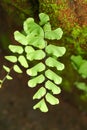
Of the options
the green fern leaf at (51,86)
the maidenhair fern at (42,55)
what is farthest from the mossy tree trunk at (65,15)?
the green fern leaf at (51,86)

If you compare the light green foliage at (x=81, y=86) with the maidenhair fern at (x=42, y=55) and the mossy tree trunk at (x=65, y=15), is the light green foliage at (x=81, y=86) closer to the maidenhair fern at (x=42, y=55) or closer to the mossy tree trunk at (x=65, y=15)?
the mossy tree trunk at (x=65, y=15)

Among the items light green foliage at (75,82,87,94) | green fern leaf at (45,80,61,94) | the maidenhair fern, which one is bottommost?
light green foliage at (75,82,87,94)

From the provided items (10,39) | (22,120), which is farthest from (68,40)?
(22,120)

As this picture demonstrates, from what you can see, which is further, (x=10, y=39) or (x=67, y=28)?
(x=10, y=39)

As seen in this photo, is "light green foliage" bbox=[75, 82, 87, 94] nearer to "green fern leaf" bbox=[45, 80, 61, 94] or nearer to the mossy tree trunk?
the mossy tree trunk

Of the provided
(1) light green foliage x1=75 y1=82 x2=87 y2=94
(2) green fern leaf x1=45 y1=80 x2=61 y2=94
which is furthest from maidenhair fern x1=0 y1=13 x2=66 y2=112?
(1) light green foliage x1=75 y1=82 x2=87 y2=94

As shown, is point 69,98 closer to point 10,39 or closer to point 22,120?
point 22,120

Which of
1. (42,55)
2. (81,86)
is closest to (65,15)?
(42,55)

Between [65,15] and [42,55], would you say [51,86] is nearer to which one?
[42,55]
